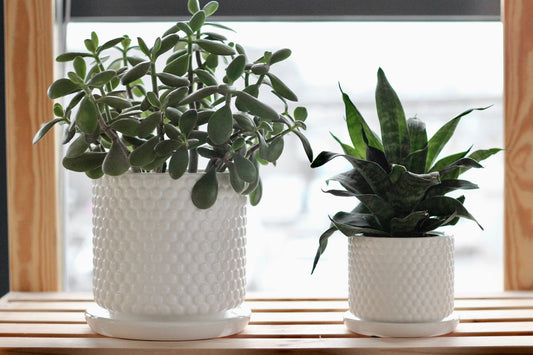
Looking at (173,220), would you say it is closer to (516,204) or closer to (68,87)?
(68,87)

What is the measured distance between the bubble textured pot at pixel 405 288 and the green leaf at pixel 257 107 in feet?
0.70

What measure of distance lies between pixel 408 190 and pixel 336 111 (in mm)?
415

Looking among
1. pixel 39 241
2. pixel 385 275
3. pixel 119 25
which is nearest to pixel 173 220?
pixel 385 275

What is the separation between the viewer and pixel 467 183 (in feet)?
2.56

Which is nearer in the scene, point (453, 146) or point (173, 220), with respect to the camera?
point (173, 220)

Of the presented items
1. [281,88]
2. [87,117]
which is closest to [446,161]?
[281,88]

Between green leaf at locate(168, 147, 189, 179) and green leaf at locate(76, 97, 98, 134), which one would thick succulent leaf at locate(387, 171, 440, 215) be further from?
green leaf at locate(76, 97, 98, 134)

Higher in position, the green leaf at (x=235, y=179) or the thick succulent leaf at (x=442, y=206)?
the green leaf at (x=235, y=179)

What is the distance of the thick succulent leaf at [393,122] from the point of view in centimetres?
81

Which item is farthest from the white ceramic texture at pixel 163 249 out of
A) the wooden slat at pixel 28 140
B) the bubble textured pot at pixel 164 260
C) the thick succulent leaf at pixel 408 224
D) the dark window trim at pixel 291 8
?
the dark window trim at pixel 291 8

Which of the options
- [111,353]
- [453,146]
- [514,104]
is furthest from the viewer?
[453,146]

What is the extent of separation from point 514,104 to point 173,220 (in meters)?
0.65

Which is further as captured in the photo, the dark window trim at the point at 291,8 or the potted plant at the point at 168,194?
the dark window trim at the point at 291,8

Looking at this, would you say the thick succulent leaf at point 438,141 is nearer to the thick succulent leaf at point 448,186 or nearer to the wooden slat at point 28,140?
the thick succulent leaf at point 448,186
